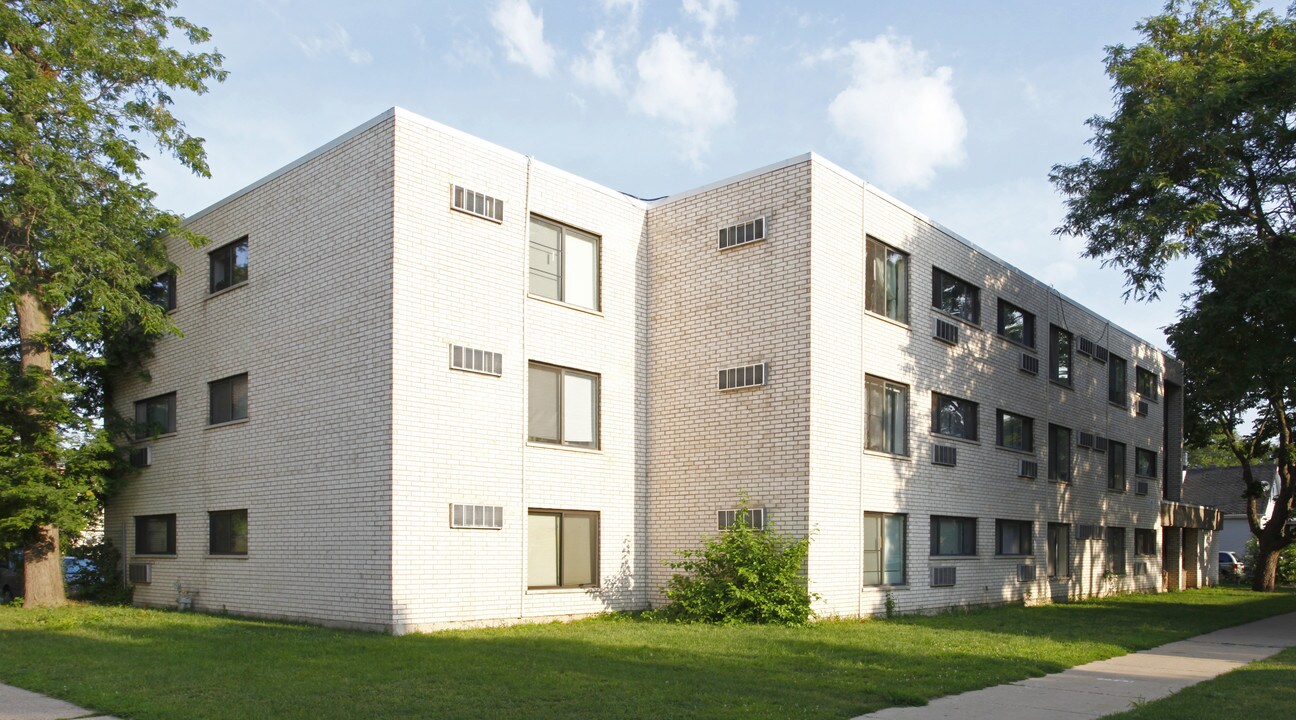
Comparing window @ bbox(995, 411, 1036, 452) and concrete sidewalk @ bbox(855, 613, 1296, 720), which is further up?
A: window @ bbox(995, 411, 1036, 452)

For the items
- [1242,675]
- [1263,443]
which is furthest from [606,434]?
[1263,443]

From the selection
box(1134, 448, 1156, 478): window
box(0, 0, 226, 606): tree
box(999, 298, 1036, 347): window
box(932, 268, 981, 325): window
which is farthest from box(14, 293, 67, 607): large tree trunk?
box(1134, 448, 1156, 478): window

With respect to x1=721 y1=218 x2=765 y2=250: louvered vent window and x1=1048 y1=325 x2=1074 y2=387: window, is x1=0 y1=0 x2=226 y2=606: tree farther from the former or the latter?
x1=1048 y1=325 x2=1074 y2=387: window

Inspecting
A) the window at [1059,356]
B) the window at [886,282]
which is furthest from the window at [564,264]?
the window at [1059,356]

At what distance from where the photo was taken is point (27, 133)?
715 inches

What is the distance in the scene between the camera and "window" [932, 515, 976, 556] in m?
21.1

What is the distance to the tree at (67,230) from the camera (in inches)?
736

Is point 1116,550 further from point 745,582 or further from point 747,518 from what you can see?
point 745,582

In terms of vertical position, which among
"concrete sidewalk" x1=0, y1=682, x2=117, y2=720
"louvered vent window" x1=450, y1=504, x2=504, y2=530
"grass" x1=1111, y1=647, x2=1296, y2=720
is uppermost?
"louvered vent window" x1=450, y1=504, x2=504, y2=530

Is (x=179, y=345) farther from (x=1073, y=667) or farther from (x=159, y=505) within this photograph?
(x=1073, y=667)

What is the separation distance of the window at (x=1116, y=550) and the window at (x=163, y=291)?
2467 cm

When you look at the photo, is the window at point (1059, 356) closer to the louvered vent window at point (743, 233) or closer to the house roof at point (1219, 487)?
the louvered vent window at point (743, 233)

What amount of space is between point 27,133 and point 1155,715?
62.1 ft

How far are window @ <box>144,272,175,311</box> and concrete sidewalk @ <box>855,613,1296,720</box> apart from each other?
17136 mm
